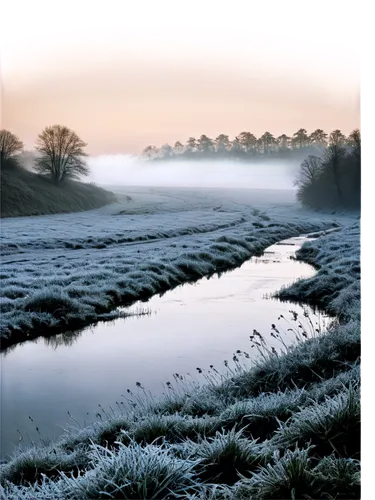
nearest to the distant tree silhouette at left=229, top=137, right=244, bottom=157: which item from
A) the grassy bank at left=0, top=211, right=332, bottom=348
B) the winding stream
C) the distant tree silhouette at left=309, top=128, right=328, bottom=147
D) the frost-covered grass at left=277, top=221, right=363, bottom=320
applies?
the distant tree silhouette at left=309, top=128, right=328, bottom=147

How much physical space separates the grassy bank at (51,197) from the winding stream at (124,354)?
136 cm

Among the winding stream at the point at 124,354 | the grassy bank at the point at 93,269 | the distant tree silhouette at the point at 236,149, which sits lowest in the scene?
the winding stream at the point at 124,354

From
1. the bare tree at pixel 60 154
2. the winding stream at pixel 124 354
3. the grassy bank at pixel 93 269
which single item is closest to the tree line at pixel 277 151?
the bare tree at pixel 60 154

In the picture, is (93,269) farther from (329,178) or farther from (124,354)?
(329,178)

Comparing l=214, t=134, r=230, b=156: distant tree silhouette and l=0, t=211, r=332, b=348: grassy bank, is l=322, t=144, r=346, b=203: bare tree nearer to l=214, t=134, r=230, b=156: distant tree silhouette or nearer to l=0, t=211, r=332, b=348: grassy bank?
l=214, t=134, r=230, b=156: distant tree silhouette

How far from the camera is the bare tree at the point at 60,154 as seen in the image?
305 centimetres

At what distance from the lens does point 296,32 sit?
6.63ft

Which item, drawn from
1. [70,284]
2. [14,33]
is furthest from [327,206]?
[70,284]

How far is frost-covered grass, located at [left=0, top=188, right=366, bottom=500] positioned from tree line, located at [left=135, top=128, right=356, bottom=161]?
23.4 inches

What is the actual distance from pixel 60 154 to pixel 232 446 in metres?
2.02

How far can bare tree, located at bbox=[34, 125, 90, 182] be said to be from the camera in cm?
305

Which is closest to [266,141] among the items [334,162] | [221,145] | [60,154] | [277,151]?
[277,151]

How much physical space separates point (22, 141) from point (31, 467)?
7.68ft

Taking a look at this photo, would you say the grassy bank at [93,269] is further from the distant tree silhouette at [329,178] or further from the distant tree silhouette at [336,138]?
the distant tree silhouette at [336,138]
